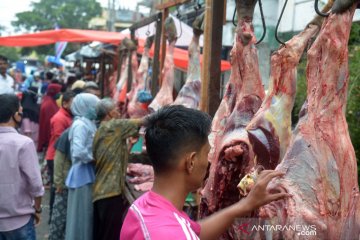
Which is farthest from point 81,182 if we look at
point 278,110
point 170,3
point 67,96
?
point 278,110

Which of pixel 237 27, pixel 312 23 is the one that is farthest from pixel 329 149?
pixel 237 27

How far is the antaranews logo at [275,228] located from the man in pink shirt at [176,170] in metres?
0.36

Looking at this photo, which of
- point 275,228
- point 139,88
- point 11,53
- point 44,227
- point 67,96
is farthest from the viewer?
point 11,53

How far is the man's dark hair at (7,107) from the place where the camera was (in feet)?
12.5

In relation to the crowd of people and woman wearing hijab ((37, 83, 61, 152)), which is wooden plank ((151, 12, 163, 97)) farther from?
woman wearing hijab ((37, 83, 61, 152))

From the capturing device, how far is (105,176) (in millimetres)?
4715

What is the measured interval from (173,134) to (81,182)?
133 inches

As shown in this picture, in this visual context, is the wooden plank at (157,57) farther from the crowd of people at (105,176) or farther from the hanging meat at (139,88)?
the crowd of people at (105,176)

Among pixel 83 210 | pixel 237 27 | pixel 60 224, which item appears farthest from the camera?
pixel 60 224

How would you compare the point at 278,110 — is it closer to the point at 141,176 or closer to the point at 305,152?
the point at 305,152

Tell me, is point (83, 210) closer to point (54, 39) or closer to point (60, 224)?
A: point (60, 224)

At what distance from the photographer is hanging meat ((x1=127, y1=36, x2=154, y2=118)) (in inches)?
217

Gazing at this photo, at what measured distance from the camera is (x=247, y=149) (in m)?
2.53

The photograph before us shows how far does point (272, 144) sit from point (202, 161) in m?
0.70
